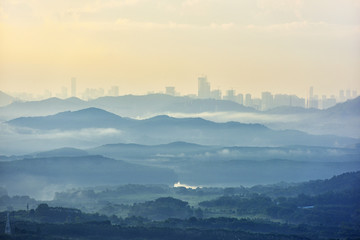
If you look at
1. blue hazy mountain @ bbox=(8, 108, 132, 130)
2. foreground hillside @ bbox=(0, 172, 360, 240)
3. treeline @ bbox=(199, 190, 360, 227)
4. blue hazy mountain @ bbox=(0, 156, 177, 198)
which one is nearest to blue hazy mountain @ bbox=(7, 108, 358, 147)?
blue hazy mountain @ bbox=(8, 108, 132, 130)

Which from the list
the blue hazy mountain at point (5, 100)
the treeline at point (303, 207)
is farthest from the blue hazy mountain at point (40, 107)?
the treeline at point (303, 207)

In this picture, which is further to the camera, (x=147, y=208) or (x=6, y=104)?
(x=6, y=104)

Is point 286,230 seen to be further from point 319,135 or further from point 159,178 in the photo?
point 319,135

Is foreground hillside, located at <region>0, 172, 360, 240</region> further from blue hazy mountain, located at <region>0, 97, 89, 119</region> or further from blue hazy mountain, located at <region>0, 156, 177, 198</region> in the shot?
blue hazy mountain, located at <region>0, 97, 89, 119</region>

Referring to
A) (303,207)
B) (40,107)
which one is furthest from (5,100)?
(303,207)

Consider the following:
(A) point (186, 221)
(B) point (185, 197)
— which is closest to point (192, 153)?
(B) point (185, 197)

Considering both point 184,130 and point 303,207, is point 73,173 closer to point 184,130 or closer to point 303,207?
point 303,207
